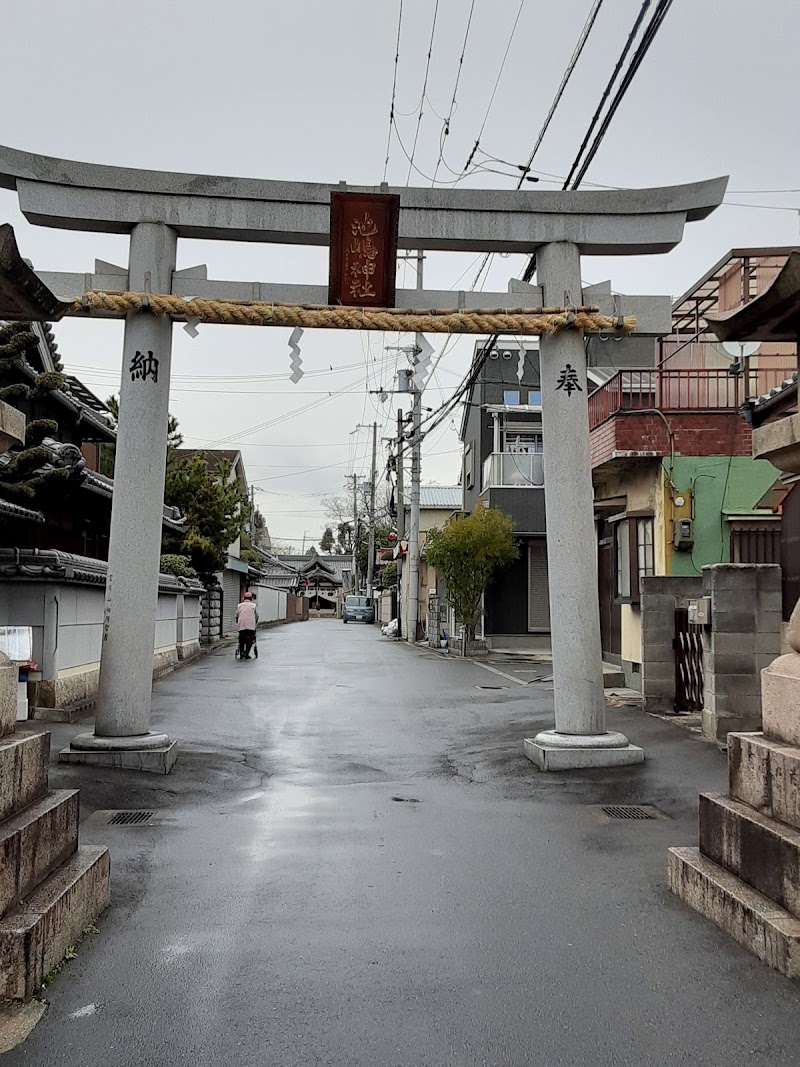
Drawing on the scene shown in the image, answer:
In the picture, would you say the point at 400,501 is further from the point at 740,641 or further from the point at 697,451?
the point at 740,641

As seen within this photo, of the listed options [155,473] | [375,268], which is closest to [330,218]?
[375,268]

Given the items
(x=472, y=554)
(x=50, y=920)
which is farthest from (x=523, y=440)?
(x=50, y=920)

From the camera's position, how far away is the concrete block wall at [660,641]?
518 inches

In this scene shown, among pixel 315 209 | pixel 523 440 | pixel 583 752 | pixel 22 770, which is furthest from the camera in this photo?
pixel 523 440

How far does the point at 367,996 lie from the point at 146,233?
25.0 feet

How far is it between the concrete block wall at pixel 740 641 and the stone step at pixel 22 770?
26.3ft

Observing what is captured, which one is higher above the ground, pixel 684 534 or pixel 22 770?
pixel 684 534

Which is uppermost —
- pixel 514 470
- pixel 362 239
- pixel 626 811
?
pixel 514 470

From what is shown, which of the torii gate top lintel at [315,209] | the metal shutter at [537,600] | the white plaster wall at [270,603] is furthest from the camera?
the white plaster wall at [270,603]

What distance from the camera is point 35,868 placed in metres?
4.20

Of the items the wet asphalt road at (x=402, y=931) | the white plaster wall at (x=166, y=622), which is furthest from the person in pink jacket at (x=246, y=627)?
the wet asphalt road at (x=402, y=931)

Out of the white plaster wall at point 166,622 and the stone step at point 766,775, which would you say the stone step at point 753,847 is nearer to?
the stone step at point 766,775

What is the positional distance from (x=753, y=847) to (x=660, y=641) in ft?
29.3

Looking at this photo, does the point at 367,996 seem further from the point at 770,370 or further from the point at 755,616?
the point at 770,370
